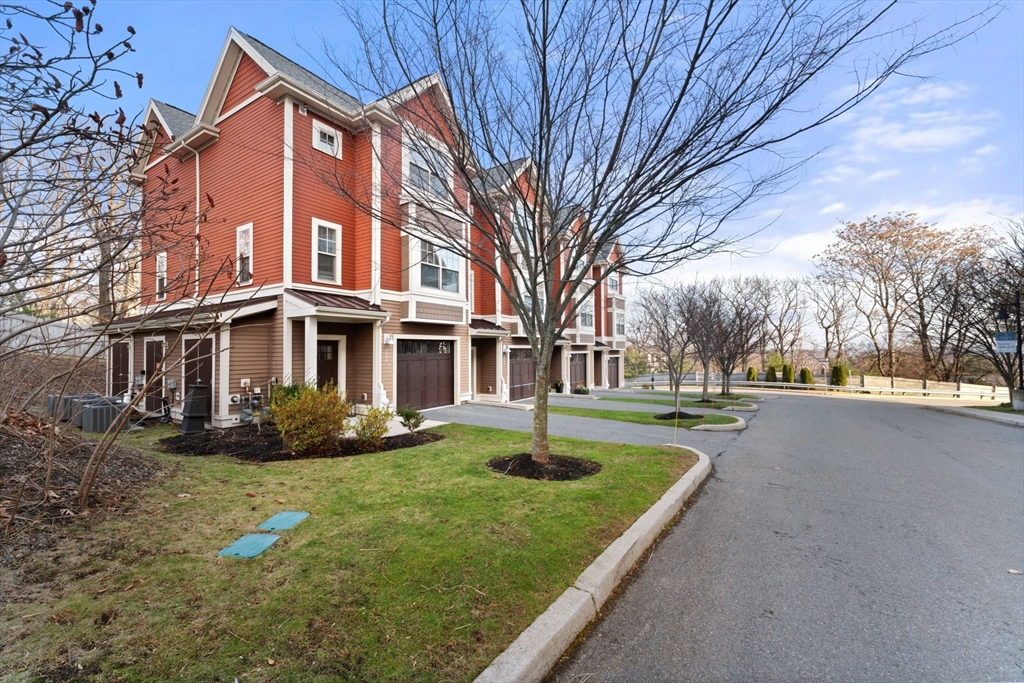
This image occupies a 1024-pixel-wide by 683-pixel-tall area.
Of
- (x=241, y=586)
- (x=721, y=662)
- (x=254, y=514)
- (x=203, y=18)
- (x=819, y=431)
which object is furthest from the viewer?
(x=819, y=431)

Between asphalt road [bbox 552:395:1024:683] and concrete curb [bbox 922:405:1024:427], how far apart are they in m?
10.4

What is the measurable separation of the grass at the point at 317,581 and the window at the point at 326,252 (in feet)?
25.4

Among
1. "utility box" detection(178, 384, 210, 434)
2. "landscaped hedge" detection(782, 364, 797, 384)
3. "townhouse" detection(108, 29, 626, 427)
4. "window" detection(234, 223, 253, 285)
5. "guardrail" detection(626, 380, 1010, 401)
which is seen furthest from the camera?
"landscaped hedge" detection(782, 364, 797, 384)

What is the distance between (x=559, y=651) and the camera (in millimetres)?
2617

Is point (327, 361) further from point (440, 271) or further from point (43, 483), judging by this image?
point (43, 483)

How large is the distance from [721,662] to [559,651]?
974 mm

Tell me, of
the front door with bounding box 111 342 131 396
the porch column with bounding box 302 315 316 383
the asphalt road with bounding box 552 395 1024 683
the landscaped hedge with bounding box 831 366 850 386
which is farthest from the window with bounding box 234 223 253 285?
the landscaped hedge with bounding box 831 366 850 386

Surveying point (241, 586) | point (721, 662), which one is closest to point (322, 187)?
point (241, 586)

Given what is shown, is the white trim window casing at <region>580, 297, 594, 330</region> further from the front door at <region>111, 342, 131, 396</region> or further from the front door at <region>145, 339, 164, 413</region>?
the front door at <region>111, 342, 131, 396</region>

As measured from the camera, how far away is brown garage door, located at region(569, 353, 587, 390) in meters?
25.6

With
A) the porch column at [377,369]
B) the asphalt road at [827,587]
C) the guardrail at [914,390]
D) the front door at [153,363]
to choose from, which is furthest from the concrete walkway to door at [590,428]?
the guardrail at [914,390]

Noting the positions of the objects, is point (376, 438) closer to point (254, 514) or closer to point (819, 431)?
point (254, 514)

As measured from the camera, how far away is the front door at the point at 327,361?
41.9ft

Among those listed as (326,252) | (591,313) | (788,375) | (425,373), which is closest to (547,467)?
(425,373)
